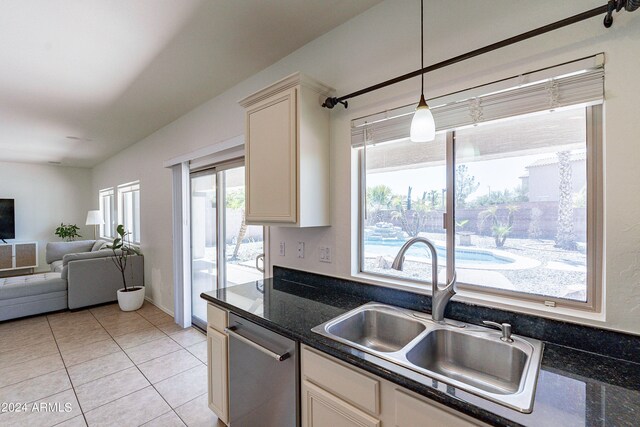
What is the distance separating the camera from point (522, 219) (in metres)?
1.32

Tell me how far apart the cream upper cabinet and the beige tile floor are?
1515 mm

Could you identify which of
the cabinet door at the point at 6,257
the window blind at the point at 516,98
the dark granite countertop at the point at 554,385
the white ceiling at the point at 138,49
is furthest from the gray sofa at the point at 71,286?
the window blind at the point at 516,98

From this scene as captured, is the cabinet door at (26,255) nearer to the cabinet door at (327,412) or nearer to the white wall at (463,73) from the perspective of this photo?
the white wall at (463,73)

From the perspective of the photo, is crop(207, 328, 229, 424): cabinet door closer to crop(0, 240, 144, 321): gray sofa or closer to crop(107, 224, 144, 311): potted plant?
crop(107, 224, 144, 311): potted plant

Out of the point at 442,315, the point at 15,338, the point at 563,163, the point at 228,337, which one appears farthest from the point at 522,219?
the point at 15,338

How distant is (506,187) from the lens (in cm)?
136

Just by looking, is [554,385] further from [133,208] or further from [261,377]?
[133,208]

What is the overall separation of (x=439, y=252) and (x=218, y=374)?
1522 millimetres

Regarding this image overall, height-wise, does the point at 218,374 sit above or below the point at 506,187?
below

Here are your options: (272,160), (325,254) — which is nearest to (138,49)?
(272,160)

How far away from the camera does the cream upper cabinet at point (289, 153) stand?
171 centimetres

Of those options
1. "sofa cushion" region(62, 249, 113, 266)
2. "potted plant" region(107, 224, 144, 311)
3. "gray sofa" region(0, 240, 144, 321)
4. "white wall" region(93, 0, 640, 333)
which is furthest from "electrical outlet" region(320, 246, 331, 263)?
"sofa cushion" region(62, 249, 113, 266)

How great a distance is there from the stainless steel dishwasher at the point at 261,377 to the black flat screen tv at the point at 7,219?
7732 mm

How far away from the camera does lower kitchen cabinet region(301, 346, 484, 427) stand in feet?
2.93
